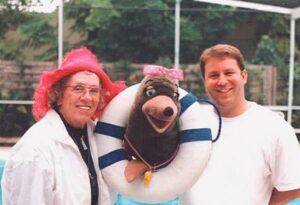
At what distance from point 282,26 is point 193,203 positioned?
5959 mm

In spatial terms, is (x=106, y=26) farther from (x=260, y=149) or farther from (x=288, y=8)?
(x=260, y=149)

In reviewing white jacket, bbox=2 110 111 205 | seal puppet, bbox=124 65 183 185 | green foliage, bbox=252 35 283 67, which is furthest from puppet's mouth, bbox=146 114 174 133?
green foliage, bbox=252 35 283 67

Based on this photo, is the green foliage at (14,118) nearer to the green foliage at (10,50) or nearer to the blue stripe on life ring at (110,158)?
the green foliage at (10,50)

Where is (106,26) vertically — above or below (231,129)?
above

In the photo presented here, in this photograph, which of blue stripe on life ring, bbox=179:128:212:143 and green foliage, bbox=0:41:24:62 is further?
green foliage, bbox=0:41:24:62

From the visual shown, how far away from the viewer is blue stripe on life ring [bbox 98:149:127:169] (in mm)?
1663

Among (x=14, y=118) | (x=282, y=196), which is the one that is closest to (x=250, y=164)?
(x=282, y=196)

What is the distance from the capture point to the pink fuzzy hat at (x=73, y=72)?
165 cm

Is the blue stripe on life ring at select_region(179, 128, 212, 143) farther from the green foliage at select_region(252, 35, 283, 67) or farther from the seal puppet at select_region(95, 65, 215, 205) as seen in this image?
the green foliage at select_region(252, 35, 283, 67)

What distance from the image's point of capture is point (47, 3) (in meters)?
6.86

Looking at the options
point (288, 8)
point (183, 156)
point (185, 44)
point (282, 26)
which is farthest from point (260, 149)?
point (282, 26)

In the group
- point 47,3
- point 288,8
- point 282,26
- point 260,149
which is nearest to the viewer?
point 260,149

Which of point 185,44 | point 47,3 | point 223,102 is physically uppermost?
point 47,3

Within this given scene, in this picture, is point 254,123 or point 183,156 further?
point 254,123
